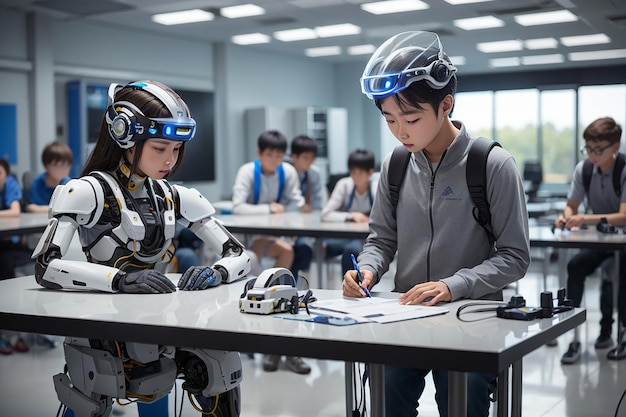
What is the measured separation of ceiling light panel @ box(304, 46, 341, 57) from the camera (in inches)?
480

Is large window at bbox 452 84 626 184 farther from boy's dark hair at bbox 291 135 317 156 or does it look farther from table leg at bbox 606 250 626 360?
table leg at bbox 606 250 626 360

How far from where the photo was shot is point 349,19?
9422 millimetres

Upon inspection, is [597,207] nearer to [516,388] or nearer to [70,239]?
[516,388]

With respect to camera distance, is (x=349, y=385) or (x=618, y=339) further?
(x=618, y=339)

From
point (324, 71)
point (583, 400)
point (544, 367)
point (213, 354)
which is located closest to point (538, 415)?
point (583, 400)

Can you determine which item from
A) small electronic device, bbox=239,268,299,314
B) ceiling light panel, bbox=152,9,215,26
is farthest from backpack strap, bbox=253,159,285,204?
ceiling light panel, bbox=152,9,215,26

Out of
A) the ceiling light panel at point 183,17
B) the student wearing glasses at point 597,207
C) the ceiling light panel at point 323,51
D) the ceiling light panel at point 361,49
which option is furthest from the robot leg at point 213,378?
the ceiling light panel at point 323,51

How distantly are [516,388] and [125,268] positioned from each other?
1223 mm

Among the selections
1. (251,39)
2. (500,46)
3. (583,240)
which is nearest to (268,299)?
(583,240)

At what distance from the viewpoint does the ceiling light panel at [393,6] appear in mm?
8383

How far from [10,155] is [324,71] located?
22.9ft

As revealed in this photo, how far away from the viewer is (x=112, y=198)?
2.35 metres

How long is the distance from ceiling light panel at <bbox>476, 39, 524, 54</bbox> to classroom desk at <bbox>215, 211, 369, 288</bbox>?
696cm

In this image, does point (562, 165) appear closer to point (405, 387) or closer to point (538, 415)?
point (538, 415)
